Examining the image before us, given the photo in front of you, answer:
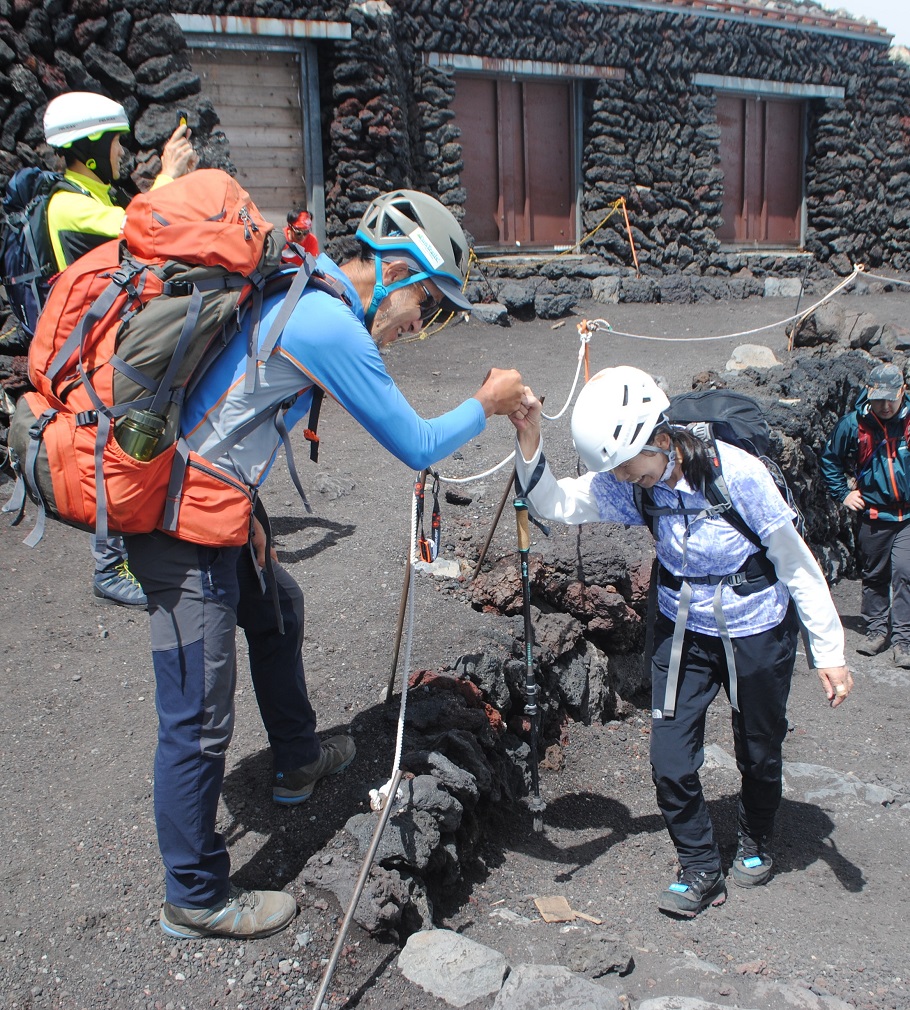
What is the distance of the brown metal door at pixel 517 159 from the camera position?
15023 millimetres

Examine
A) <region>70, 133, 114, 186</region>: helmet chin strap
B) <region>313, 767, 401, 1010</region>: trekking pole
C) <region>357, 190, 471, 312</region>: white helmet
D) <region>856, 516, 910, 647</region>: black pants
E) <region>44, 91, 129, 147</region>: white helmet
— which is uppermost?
<region>44, 91, 129, 147</region>: white helmet

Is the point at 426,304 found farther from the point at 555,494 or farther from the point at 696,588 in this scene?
the point at 696,588

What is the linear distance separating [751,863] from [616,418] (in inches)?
73.7

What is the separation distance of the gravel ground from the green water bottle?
141 cm

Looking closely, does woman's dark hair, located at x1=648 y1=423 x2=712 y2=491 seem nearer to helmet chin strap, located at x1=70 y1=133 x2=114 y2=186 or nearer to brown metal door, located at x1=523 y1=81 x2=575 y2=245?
helmet chin strap, located at x1=70 y1=133 x2=114 y2=186

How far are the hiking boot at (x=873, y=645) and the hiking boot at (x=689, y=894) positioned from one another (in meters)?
3.93

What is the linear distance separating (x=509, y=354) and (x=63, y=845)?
348 inches

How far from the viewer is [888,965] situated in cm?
317

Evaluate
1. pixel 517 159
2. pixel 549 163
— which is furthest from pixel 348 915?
pixel 549 163

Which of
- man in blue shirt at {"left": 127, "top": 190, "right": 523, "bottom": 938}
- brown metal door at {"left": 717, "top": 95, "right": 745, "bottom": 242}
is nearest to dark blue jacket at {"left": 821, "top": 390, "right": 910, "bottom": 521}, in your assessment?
man in blue shirt at {"left": 127, "top": 190, "right": 523, "bottom": 938}

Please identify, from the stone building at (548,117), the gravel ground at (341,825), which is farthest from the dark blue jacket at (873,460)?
the stone building at (548,117)

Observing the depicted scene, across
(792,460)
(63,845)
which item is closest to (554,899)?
(63,845)

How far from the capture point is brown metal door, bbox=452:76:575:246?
15.0 meters

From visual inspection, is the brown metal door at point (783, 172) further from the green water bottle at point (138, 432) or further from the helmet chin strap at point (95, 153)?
the green water bottle at point (138, 432)
